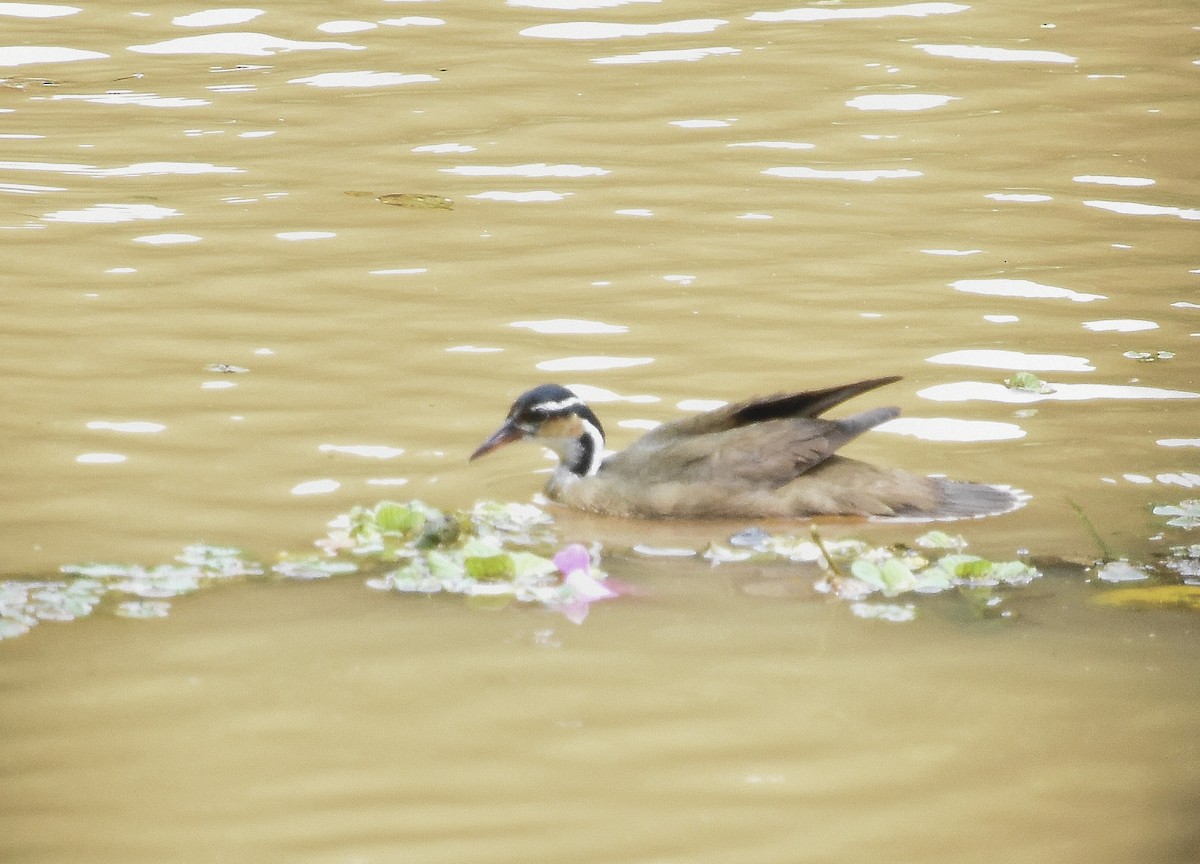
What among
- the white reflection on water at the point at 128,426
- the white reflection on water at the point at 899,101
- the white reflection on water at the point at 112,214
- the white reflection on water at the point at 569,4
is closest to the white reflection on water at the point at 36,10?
the white reflection on water at the point at 569,4

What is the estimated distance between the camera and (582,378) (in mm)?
7391

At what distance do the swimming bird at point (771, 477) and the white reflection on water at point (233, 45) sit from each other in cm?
646

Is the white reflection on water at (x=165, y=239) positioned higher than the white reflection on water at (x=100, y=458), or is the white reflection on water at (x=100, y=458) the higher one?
the white reflection on water at (x=165, y=239)

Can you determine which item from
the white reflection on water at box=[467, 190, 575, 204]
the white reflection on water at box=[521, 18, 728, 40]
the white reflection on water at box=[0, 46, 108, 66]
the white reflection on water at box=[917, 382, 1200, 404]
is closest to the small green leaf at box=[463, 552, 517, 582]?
the white reflection on water at box=[917, 382, 1200, 404]

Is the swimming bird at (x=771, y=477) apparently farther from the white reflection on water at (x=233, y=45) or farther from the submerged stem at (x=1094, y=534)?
the white reflection on water at (x=233, y=45)

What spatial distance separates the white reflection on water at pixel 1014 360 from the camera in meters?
7.45

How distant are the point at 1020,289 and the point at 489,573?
13.3 feet

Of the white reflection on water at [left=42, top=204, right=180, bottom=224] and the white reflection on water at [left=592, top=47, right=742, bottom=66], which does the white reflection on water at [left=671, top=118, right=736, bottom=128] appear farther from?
the white reflection on water at [left=42, top=204, right=180, bottom=224]

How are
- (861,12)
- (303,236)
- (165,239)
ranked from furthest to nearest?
(861,12)
(303,236)
(165,239)

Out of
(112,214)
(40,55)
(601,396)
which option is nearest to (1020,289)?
(601,396)

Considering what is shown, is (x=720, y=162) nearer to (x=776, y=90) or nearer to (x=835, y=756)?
(x=776, y=90)

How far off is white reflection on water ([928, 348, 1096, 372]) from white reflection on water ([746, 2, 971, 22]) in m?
5.39

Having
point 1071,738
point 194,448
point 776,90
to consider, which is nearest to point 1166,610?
point 1071,738

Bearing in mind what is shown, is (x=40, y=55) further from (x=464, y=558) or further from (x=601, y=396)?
(x=464, y=558)
